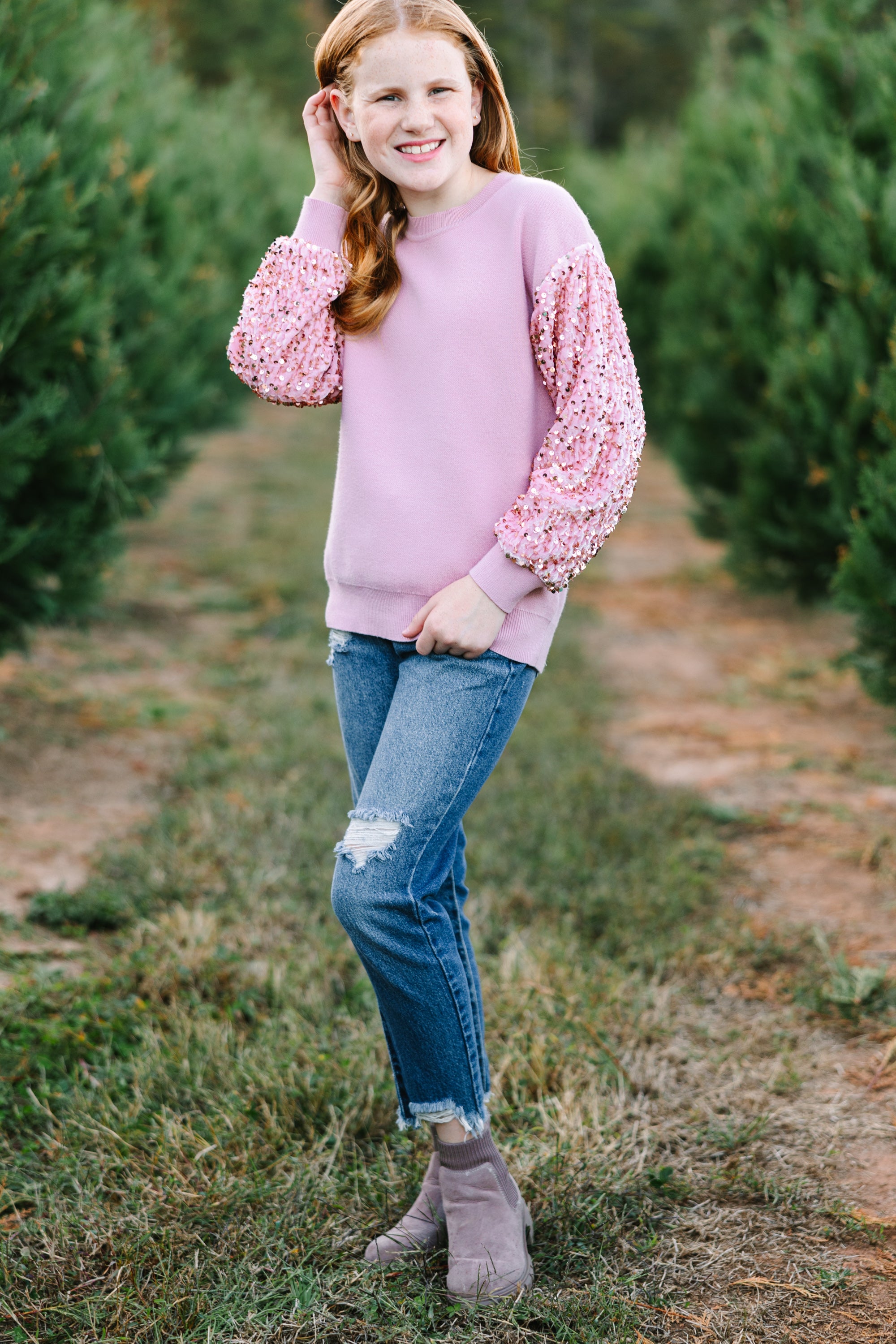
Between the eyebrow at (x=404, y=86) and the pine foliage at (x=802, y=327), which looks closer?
the eyebrow at (x=404, y=86)

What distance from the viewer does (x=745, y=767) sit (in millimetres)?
4816

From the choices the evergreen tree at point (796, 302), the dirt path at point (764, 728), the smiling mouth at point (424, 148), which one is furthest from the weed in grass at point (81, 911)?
the evergreen tree at point (796, 302)

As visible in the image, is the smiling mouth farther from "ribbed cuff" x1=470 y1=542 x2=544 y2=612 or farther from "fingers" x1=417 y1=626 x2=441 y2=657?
"fingers" x1=417 y1=626 x2=441 y2=657

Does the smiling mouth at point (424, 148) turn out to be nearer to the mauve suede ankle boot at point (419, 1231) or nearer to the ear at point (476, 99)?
the ear at point (476, 99)

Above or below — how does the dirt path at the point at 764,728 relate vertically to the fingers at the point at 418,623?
below

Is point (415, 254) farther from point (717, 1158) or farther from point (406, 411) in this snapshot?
point (717, 1158)

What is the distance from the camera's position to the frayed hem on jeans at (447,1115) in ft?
6.92

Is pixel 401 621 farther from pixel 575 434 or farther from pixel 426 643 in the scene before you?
pixel 575 434

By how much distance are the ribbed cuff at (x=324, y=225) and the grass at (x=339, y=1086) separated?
1755 mm

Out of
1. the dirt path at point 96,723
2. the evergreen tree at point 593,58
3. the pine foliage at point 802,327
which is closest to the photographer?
the dirt path at point 96,723

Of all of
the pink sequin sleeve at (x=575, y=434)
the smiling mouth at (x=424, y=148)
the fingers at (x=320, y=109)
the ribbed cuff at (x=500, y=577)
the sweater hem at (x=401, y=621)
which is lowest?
the sweater hem at (x=401, y=621)

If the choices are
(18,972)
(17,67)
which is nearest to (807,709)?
(18,972)

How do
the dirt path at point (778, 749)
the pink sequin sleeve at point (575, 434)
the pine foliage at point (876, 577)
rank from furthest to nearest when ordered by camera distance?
the pine foliage at point (876, 577), the dirt path at point (778, 749), the pink sequin sleeve at point (575, 434)

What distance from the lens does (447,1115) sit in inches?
83.0
